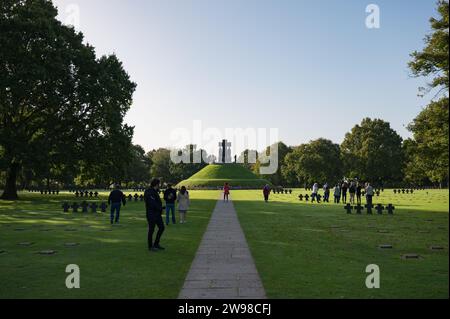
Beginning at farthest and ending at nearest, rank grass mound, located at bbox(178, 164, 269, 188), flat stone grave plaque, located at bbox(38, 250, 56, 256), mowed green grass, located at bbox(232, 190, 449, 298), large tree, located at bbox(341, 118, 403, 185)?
grass mound, located at bbox(178, 164, 269, 188) < large tree, located at bbox(341, 118, 403, 185) < flat stone grave plaque, located at bbox(38, 250, 56, 256) < mowed green grass, located at bbox(232, 190, 449, 298)

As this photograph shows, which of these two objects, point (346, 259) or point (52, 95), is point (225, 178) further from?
point (346, 259)

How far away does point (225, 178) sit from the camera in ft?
359

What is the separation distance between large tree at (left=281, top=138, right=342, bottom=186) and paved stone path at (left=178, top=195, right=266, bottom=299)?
9760 centimetres

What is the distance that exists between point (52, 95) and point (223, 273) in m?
34.7

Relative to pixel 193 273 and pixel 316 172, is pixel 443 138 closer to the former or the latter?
pixel 193 273

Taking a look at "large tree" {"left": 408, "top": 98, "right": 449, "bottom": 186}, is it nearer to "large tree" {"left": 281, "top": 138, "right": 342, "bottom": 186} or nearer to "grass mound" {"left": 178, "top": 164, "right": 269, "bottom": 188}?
"grass mound" {"left": 178, "top": 164, "right": 269, "bottom": 188}

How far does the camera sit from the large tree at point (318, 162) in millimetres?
108938

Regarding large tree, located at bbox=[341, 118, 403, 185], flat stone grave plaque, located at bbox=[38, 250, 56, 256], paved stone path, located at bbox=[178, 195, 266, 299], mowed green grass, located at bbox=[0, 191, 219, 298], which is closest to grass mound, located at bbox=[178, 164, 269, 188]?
large tree, located at bbox=[341, 118, 403, 185]

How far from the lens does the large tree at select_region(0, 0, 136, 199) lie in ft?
117

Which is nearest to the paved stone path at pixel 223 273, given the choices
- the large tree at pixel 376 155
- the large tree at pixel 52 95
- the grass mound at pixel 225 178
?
the large tree at pixel 52 95

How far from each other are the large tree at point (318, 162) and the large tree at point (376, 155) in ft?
18.5

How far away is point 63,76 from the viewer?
38.8 metres
